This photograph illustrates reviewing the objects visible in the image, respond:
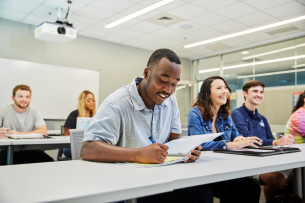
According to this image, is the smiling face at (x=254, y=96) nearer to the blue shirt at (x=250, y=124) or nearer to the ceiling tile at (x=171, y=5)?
the blue shirt at (x=250, y=124)

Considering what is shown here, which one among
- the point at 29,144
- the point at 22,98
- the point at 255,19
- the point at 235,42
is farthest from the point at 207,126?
the point at 235,42

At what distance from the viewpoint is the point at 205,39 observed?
6465 mm

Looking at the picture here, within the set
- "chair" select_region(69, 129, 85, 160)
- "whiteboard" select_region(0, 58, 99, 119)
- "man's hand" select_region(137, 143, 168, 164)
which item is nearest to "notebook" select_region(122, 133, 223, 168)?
"man's hand" select_region(137, 143, 168, 164)

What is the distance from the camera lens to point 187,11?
15.8ft

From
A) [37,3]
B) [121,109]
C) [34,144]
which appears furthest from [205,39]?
[121,109]

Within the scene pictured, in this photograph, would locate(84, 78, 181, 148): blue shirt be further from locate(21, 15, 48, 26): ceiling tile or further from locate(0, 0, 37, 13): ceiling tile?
locate(21, 15, 48, 26): ceiling tile

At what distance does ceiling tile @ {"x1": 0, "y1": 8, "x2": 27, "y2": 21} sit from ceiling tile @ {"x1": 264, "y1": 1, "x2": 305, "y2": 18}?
470 cm

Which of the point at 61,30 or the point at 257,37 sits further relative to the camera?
the point at 257,37

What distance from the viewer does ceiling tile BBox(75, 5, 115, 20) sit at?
4801 mm

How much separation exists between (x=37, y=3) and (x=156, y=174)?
473cm

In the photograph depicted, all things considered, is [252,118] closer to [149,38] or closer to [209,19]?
[209,19]

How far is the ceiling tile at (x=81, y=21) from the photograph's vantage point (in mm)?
5200

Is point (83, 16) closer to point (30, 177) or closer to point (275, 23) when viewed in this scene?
point (275, 23)

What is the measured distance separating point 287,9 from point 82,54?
14.7 ft
